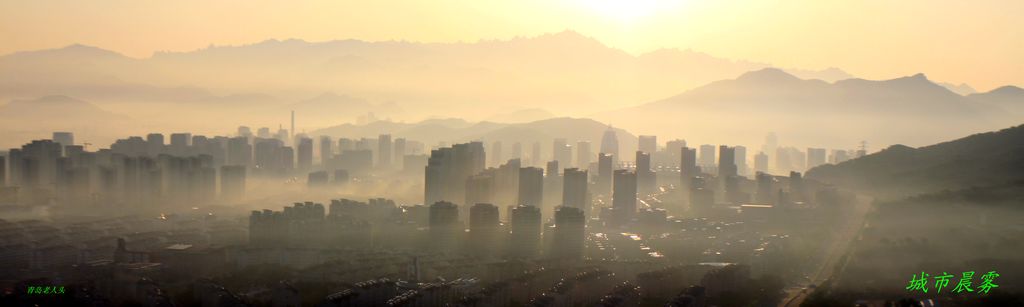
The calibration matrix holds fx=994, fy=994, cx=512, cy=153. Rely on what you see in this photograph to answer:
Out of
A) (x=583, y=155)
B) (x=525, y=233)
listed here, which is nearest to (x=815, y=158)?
(x=583, y=155)

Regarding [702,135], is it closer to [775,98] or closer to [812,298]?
[775,98]

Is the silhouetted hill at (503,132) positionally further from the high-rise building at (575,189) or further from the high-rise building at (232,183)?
the high-rise building at (575,189)

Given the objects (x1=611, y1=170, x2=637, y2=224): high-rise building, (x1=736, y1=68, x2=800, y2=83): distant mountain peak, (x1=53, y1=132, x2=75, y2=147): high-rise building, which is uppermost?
(x1=736, y1=68, x2=800, y2=83): distant mountain peak

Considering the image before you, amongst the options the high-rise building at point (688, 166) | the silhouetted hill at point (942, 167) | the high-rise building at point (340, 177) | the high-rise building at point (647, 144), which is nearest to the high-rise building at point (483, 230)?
the silhouetted hill at point (942, 167)

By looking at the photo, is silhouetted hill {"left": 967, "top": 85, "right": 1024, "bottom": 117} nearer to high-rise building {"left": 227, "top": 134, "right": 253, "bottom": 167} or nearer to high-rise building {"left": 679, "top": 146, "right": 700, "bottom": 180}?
high-rise building {"left": 679, "top": 146, "right": 700, "bottom": 180}

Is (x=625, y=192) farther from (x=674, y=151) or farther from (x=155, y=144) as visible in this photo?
(x=155, y=144)

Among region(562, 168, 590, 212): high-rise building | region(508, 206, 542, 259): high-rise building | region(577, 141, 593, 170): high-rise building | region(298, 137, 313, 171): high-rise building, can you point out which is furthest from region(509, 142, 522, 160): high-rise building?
region(508, 206, 542, 259): high-rise building

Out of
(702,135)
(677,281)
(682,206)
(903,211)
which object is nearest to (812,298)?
(677,281)
